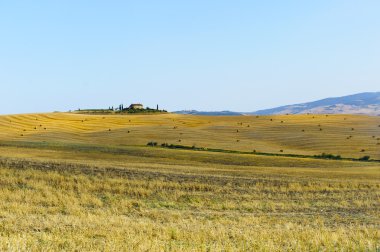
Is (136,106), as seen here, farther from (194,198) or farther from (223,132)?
(194,198)

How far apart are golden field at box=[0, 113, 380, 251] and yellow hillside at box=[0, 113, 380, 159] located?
0.49 m

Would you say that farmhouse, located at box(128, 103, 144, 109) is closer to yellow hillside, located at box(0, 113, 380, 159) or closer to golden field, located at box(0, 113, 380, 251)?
yellow hillside, located at box(0, 113, 380, 159)

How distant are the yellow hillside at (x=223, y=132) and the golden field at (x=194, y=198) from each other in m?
0.49

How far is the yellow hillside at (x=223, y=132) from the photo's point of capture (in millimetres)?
56750

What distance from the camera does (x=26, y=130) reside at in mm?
71875

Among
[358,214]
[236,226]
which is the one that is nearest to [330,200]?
[358,214]

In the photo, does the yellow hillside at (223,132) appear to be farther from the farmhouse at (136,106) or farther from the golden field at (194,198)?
the farmhouse at (136,106)

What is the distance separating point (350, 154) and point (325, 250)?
4092 centimetres

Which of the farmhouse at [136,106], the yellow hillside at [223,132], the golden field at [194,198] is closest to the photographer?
the golden field at [194,198]

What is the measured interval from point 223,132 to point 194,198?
47.0m

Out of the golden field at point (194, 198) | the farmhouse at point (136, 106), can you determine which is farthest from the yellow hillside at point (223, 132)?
the farmhouse at point (136, 106)

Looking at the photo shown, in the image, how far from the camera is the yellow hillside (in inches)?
2234

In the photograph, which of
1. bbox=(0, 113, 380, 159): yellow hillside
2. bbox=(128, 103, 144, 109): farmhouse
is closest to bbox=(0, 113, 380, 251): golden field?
bbox=(0, 113, 380, 159): yellow hillside

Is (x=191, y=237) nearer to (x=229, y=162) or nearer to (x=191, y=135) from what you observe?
(x=229, y=162)
